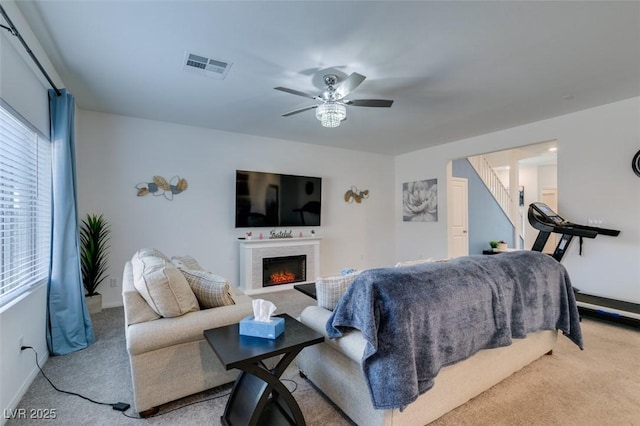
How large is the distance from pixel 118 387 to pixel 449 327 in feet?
7.75

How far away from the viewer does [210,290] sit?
2094mm

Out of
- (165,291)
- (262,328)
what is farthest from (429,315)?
(165,291)

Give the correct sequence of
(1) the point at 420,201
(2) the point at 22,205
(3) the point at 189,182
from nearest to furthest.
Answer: (2) the point at 22,205 → (3) the point at 189,182 → (1) the point at 420,201

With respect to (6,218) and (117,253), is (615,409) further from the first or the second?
(117,253)

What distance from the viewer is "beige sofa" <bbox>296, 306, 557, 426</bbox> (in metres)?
1.64

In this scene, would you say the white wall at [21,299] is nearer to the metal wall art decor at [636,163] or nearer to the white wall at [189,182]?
the white wall at [189,182]

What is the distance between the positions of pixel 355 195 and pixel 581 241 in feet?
11.8

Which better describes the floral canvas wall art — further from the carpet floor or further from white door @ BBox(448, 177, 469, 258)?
the carpet floor

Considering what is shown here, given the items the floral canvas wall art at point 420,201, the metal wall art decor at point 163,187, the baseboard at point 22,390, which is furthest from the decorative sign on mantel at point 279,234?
the baseboard at point 22,390

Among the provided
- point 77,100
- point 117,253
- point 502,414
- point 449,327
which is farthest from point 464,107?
point 117,253

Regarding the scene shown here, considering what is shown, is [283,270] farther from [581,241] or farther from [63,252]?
[581,241]

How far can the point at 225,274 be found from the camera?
15.7 ft

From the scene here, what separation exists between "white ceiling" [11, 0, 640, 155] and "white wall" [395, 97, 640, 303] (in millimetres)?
281

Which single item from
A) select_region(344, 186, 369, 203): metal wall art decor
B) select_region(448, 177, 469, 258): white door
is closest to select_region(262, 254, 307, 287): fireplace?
select_region(344, 186, 369, 203): metal wall art decor
